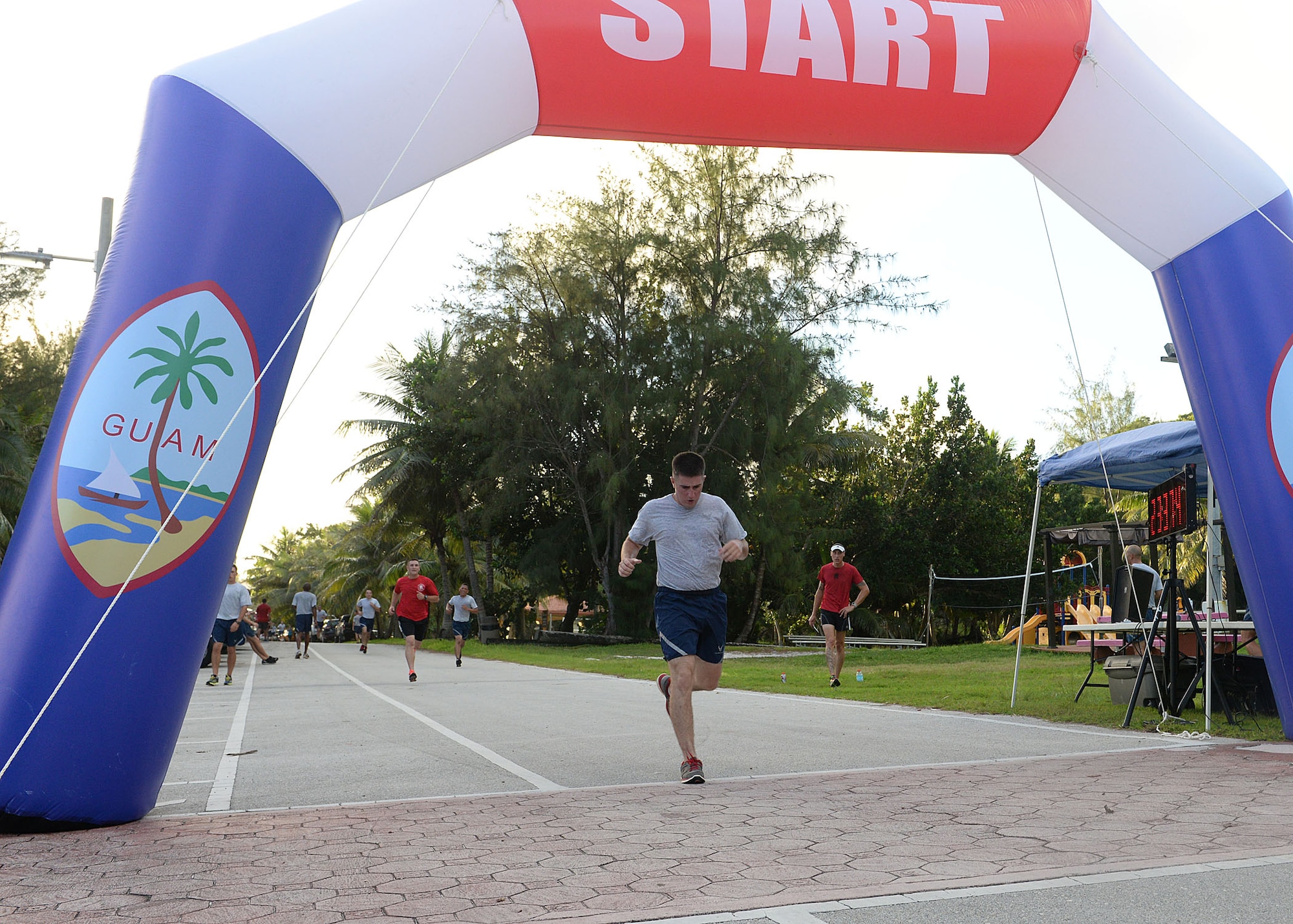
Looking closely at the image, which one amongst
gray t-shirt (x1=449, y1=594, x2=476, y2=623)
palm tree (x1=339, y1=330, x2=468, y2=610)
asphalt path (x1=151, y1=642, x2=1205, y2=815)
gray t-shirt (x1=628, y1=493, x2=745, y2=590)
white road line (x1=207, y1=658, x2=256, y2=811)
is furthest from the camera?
palm tree (x1=339, y1=330, x2=468, y2=610)

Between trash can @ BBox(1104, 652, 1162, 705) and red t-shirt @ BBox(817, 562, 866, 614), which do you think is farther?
red t-shirt @ BBox(817, 562, 866, 614)

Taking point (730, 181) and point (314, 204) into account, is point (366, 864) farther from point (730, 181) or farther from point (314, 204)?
point (730, 181)

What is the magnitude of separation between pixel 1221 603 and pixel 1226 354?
744cm

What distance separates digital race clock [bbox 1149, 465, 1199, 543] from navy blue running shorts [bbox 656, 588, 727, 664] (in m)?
4.06

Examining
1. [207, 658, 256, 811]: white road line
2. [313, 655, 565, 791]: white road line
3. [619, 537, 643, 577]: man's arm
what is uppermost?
[619, 537, 643, 577]: man's arm

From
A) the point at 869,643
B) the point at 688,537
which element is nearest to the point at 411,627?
the point at 688,537

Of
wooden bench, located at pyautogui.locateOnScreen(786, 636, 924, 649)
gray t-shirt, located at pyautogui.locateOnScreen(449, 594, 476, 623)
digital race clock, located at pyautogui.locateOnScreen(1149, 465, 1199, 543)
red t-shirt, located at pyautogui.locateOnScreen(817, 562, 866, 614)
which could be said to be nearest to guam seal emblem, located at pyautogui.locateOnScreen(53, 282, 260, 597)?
digital race clock, located at pyautogui.locateOnScreen(1149, 465, 1199, 543)

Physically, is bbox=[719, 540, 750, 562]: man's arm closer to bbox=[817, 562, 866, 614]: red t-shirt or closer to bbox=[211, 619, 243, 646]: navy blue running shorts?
bbox=[817, 562, 866, 614]: red t-shirt

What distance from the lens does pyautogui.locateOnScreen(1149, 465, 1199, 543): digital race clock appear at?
8117mm

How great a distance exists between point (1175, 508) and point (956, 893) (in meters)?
6.03

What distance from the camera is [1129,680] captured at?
916cm

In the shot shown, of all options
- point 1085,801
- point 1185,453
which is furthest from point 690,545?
point 1185,453

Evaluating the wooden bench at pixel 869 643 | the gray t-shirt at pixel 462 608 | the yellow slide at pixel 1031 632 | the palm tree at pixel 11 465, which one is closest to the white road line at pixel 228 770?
the gray t-shirt at pixel 462 608

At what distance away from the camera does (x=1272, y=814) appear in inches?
Answer: 185
